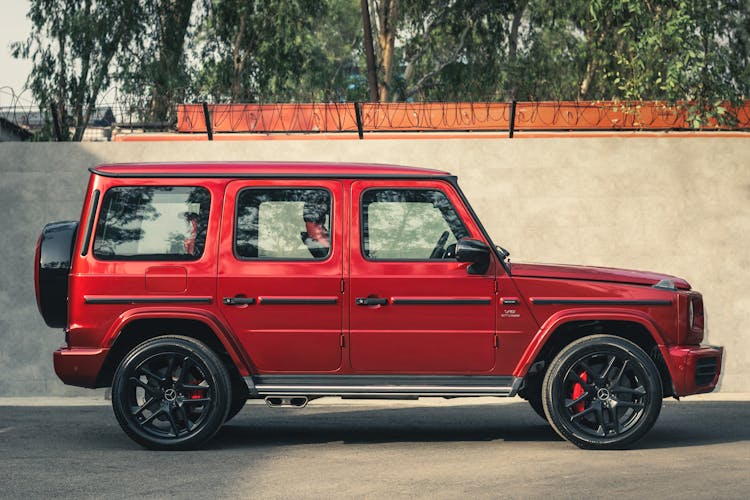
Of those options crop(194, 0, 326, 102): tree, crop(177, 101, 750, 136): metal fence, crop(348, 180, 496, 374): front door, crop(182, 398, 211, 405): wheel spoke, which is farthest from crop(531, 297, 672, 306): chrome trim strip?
crop(194, 0, 326, 102): tree

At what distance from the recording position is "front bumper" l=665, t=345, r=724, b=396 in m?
8.25

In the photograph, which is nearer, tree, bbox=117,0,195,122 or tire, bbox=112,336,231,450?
tire, bbox=112,336,231,450

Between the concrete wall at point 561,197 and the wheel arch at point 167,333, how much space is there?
4837 mm

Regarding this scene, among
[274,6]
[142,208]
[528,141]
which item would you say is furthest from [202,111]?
[274,6]

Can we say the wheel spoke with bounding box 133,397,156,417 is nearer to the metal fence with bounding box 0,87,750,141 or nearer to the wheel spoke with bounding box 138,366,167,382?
the wheel spoke with bounding box 138,366,167,382

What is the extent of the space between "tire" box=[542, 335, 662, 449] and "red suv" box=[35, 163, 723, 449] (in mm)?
11

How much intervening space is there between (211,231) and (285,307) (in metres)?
0.76

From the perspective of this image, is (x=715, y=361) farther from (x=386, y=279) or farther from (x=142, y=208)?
(x=142, y=208)

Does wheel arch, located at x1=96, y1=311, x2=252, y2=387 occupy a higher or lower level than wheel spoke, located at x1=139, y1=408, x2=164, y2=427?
higher

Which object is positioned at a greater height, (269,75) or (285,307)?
(269,75)

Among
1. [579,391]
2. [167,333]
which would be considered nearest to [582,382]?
[579,391]

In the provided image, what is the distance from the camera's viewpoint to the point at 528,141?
43.7 ft

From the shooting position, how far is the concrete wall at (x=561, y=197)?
517 inches

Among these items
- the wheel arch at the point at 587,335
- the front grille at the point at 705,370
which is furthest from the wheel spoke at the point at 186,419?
the front grille at the point at 705,370
